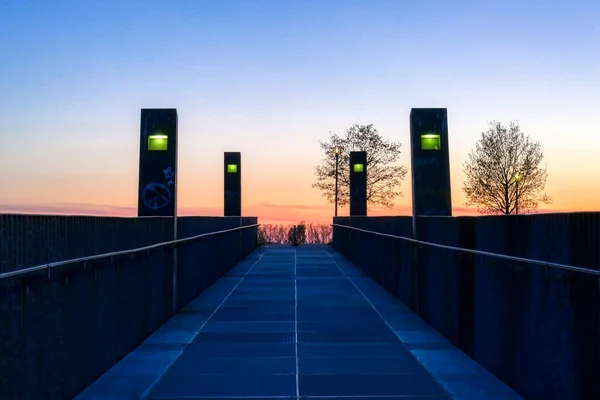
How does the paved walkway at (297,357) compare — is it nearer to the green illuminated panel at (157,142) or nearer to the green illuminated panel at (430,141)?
the green illuminated panel at (430,141)

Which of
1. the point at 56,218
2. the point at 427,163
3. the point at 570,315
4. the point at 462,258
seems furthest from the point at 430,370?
the point at 427,163

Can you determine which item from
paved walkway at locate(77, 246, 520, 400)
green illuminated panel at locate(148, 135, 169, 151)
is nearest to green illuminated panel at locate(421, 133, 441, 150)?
paved walkway at locate(77, 246, 520, 400)

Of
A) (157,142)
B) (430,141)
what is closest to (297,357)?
(430,141)

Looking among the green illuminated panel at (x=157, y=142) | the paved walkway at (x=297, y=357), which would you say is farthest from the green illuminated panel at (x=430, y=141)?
the green illuminated panel at (x=157, y=142)

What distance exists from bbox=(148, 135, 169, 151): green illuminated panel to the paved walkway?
372 centimetres

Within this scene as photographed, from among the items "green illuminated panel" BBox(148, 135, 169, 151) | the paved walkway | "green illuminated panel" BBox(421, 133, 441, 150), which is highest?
"green illuminated panel" BBox(148, 135, 169, 151)

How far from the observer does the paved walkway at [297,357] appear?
6.34 meters

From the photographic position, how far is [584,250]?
4930mm

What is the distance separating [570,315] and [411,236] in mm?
6615

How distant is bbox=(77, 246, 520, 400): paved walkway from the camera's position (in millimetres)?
6340

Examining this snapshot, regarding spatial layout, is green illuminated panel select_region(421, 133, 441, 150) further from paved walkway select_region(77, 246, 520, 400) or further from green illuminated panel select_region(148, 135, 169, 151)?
green illuminated panel select_region(148, 135, 169, 151)

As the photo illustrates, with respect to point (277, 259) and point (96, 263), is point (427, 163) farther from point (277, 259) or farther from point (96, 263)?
point (277, 259)

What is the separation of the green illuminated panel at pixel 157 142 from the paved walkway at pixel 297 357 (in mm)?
3715

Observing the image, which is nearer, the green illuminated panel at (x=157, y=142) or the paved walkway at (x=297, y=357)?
the paved walkway at (x=297, y=357)
